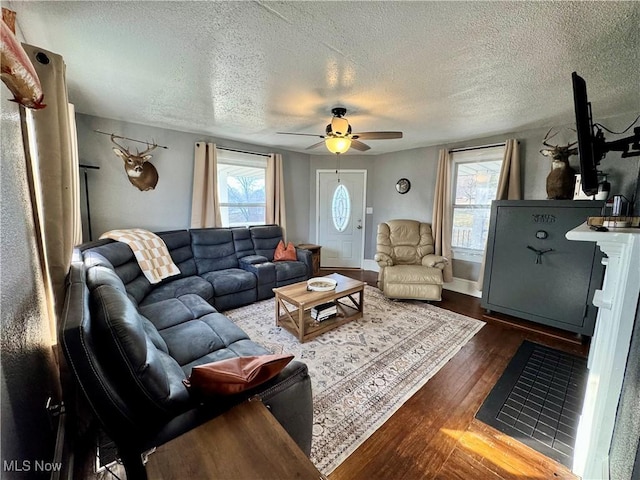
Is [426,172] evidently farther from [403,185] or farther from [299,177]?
[299,177]

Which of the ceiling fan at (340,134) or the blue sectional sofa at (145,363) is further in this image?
the ceiling fan at (340,134)

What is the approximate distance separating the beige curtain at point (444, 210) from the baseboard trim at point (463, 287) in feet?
0.61

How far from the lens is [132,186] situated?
3371 millimetres

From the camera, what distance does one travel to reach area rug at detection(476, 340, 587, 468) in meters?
1.55

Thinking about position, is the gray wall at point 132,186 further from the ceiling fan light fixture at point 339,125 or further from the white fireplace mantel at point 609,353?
the white fireplace mantel at point 609,353

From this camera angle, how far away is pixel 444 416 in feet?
5.61

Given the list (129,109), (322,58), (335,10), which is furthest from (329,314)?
(129,109)

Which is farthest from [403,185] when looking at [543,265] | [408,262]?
[543,265]

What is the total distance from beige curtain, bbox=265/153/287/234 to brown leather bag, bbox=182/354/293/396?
3.71 meters

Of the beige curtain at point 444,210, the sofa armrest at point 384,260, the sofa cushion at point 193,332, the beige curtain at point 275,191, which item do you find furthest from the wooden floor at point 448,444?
the beige curtain at point 275,191

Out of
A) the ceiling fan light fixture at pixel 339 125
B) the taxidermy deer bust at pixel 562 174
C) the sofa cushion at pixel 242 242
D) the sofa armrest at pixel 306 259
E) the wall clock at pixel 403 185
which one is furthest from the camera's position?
the wall clock at pixel 403 185

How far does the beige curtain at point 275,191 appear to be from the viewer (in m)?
4.57

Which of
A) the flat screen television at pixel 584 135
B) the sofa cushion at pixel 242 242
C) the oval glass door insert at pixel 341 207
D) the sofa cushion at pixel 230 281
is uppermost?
the flat screen television at pixel 584 135

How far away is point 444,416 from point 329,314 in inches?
53.2
